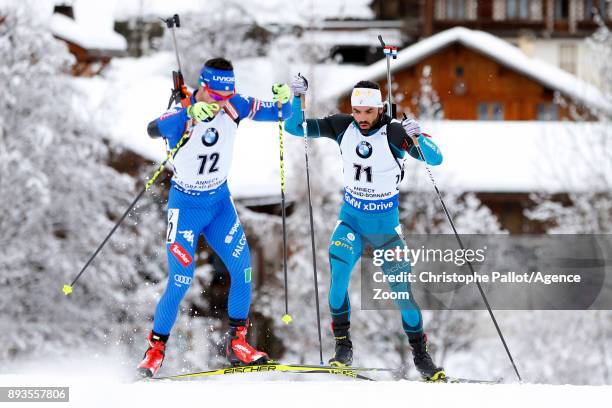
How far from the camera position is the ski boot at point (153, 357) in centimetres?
768

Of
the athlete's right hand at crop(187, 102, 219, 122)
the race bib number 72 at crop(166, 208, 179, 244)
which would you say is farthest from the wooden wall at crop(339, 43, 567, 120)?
the athlete's right hand at crop(187, 102, 219, 122)

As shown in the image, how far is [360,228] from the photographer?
792 centimetres

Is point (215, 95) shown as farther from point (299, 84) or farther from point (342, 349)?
point (342, 349)

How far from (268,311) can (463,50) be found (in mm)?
11899

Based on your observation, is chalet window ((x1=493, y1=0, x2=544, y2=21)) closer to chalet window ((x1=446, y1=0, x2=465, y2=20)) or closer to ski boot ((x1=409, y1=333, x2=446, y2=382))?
chalet window ((x1=446, y1=0, x2=465, y2=20))

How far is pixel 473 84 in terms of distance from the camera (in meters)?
33.0

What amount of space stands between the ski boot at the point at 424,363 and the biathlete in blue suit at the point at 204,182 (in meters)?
1.45

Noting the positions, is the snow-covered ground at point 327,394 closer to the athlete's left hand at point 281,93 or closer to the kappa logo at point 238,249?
the kappa logo at point 238,249

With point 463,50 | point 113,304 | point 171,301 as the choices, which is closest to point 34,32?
point 113,304

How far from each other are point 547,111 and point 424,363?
27572 mm

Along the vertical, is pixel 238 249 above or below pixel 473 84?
below

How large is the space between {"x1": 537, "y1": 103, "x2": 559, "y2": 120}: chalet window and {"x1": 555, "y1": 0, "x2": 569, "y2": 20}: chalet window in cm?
1504

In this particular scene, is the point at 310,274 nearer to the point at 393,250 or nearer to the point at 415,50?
the point at 415,50

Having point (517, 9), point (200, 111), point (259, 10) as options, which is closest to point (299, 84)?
point (200, 111)
